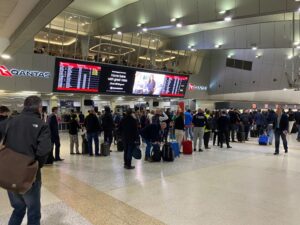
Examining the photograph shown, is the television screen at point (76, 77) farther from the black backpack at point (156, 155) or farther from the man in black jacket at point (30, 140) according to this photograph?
the man in black jacket at point (30, 140)

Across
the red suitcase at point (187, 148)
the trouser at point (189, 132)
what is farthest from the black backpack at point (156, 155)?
the trouser at point (189, 132)

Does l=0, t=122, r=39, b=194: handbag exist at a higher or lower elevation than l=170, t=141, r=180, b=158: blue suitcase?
higher

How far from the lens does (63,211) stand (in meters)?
3.91

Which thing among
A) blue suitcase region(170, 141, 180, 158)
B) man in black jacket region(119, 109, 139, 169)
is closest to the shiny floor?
man in black jacket region(119, 109, 139, 169)

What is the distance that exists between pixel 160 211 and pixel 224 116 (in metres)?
7.80

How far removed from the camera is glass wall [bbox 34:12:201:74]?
49.8ft

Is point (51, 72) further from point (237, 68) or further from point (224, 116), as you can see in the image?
point (237, 68)

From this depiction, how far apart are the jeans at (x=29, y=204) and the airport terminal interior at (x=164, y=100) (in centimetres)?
98

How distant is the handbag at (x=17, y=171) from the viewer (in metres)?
2.33

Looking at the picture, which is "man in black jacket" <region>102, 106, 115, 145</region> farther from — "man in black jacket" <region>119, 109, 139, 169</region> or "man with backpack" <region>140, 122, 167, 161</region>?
"man in black jacket" <region>119, 109, 139, 169</region>

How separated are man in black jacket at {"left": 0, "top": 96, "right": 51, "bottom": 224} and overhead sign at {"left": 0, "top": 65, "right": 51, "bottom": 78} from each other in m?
11.6

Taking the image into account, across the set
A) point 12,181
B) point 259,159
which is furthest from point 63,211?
point 259,159

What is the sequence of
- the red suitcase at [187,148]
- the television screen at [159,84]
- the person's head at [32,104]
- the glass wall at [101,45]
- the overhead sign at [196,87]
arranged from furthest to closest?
1. the overhead sign at [196,87]
2. the television screen at [159,84]
3. the glass wall at [101,45]
4. the red suitcase at [187,148]
5. the person's head at [32,104]

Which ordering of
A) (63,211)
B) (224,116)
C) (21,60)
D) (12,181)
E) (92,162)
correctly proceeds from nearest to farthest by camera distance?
(12,181), (63,211), (92,162), (224,116), (21,60)
